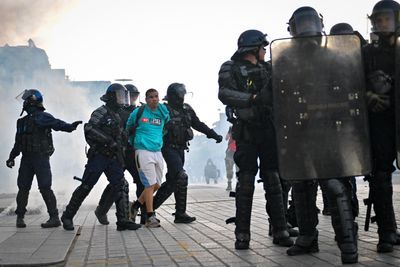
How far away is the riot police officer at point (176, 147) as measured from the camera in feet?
29.0

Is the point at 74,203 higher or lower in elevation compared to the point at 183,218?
higher

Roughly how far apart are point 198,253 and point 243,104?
1287mm

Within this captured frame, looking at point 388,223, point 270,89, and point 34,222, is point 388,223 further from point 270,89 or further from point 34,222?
point 34,222

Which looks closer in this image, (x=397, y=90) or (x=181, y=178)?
(x=397, y=90)

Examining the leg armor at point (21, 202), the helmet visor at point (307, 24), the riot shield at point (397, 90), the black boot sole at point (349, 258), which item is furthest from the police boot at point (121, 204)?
the riot shield at point (397, 90)

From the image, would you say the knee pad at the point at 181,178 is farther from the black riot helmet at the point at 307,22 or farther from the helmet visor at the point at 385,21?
the helmet visor at the point at 385,21

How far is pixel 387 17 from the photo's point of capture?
4.91 meters

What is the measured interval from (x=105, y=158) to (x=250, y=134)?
2.92 metres

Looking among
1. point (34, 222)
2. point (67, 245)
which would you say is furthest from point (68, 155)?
point (67, 245)

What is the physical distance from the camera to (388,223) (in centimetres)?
504

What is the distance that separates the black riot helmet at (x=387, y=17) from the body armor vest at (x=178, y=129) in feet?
14.1

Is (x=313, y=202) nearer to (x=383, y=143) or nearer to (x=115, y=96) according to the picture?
(x=383, y=143)

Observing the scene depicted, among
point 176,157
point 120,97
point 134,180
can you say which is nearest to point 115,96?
point 120,97

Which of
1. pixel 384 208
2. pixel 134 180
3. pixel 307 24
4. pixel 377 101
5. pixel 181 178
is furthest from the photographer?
pixel 134 180
